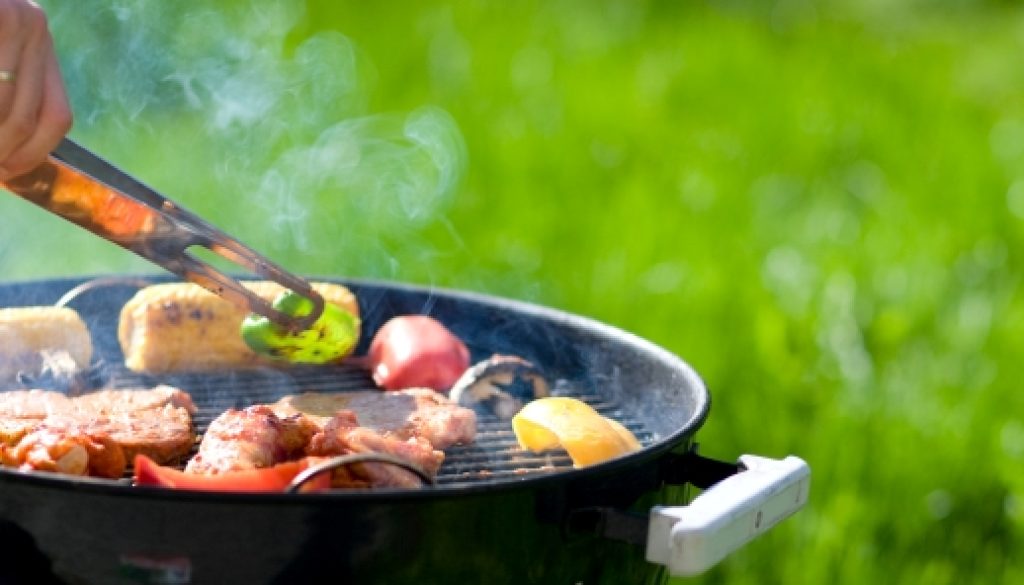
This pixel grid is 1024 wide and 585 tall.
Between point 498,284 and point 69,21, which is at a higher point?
point 69,21

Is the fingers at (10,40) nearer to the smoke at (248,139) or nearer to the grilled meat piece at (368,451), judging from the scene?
the grilled meat piece at (368,451)

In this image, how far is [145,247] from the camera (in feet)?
7.50

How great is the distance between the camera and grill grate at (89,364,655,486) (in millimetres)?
2342

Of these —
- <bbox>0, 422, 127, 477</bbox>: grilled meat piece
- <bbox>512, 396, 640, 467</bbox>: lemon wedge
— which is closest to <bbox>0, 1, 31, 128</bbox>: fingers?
<bbox>0, 422, 127, 477</bbox>: grilled meat piece

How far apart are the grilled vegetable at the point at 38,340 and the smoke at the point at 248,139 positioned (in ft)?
5.51

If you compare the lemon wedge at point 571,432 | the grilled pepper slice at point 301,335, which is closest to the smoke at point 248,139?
the grilled pepper slice at point 301,335

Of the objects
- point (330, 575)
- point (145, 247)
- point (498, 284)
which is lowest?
point (498, 284)

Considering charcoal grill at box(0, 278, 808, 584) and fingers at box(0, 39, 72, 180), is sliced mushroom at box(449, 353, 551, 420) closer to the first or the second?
charcoal grill at box(0, 278, 808, 584)

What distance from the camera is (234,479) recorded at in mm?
1856

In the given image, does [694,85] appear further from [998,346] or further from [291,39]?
[998,346]

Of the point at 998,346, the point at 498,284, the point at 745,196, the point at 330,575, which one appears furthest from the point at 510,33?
the point at 330,575

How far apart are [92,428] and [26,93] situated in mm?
550

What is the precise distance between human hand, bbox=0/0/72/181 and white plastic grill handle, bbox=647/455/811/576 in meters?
1.05

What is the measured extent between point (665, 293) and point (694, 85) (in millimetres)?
3243
